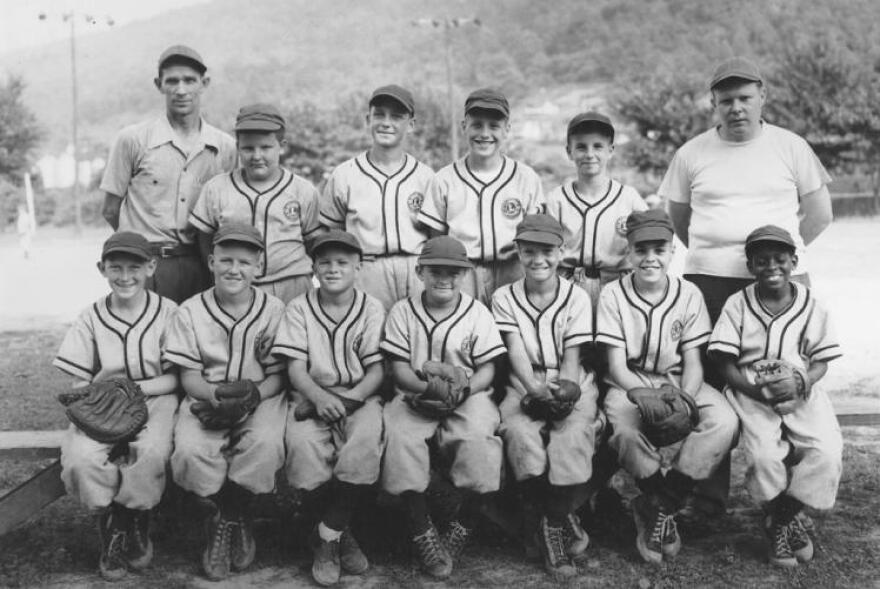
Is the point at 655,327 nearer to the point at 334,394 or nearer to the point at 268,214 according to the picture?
the point at 334,394

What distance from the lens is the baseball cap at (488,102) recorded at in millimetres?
4109

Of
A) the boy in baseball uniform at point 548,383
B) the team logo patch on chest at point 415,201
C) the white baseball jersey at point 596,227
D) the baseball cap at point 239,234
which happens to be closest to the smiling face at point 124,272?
the baseball cap at point 239,234

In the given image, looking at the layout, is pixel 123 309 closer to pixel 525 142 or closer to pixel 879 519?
pixel 879 519

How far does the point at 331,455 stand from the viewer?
11.7 feet

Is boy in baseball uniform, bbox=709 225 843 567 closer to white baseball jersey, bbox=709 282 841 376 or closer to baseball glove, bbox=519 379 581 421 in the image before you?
white baseball jersey, bbox=709 282 841 376

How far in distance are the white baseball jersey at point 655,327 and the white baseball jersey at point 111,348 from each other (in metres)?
1.88

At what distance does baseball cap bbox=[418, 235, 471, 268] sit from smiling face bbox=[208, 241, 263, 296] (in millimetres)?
729

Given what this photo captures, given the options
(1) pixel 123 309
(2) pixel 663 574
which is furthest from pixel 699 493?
(1) pixel 123 309

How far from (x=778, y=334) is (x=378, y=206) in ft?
6.09

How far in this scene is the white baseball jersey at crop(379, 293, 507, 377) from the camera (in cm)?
380

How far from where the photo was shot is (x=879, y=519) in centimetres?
395

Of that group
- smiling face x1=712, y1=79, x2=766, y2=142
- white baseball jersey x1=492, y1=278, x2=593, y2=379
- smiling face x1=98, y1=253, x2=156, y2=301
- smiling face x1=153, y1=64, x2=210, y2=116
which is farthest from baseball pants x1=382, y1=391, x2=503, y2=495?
smiling face x1=153, y1=64, x2=210, y2=116

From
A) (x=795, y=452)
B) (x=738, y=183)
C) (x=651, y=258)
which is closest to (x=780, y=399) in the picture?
(x=795, y=452)

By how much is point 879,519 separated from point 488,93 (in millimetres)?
2573
